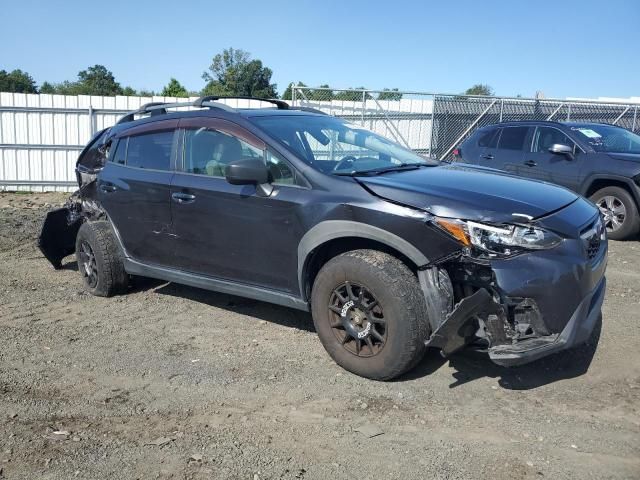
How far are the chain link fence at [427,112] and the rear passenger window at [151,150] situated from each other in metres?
10.5

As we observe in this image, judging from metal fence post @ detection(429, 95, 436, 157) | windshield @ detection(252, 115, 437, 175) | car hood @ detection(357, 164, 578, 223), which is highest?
metal fence post @ detection(429, 95, 436, 157)

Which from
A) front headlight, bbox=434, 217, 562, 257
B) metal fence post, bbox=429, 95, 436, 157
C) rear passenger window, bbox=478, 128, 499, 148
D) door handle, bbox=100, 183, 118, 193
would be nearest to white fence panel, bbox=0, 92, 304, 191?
metal fence post, bbox=429, 95, 436, 157

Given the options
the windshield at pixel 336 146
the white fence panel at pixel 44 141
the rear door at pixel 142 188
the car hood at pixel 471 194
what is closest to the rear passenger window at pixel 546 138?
the windshield at pixel 336 146

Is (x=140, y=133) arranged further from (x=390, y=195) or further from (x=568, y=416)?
(x=568, y=416)

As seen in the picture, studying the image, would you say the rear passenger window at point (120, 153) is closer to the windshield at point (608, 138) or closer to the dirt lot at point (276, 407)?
the dirt lot at point (276, 407)

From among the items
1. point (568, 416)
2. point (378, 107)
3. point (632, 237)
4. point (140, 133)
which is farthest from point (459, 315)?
point (378, 107)

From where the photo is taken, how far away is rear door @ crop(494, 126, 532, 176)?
999cm

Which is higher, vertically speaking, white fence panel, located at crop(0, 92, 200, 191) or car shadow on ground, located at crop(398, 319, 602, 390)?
white fence panel, located at crop(0, 92, 200, 191)

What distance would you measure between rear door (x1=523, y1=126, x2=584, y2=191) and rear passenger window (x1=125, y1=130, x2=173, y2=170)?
6434 mm

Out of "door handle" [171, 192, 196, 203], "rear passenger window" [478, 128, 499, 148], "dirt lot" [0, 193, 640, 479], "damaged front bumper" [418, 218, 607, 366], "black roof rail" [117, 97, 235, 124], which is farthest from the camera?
"rear passenger window" [478, 128, 499, 148]

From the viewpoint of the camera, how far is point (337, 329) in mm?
4125

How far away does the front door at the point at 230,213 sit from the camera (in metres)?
4.38

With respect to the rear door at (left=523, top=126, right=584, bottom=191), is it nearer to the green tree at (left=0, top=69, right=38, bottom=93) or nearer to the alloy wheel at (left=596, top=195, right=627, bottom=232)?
the alloy wheel at (left=596, top=195, right=627, bottom=232)

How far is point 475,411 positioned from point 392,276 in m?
0.95
